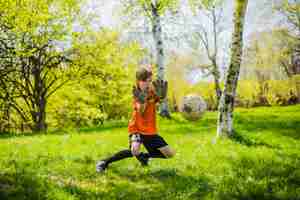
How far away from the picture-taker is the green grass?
5902 mm

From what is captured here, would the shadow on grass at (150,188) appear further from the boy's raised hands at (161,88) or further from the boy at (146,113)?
the boy's raised hands at (161,88)

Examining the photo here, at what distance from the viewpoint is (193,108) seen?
69.5ft

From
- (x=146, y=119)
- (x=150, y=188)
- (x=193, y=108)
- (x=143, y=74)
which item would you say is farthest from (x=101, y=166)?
(x=193, y=108)

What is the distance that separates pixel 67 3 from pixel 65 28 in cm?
164

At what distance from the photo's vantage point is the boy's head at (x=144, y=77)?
730 cm

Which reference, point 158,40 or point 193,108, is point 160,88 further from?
point 158,40

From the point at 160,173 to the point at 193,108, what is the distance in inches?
549

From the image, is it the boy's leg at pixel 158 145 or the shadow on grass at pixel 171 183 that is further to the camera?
the boy's leg at pixel 158 145

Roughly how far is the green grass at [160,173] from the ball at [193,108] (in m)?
9.61

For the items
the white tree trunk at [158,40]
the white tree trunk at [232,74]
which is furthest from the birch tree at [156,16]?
the white tree trunk at [232,74]

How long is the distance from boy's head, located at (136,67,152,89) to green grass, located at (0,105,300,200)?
1761 mm

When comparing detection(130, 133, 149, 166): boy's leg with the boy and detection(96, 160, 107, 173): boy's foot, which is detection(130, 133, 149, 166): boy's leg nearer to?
the boy

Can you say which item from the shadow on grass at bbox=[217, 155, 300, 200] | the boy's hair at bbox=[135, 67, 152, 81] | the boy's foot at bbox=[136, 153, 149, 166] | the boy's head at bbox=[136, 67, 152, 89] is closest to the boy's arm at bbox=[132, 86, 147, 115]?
the boy's head at bbox=[136, 67, 152, 89]

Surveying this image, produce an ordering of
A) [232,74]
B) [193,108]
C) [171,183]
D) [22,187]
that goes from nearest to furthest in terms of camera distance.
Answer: [22,187], [171,183], [232,74], [193,108]
